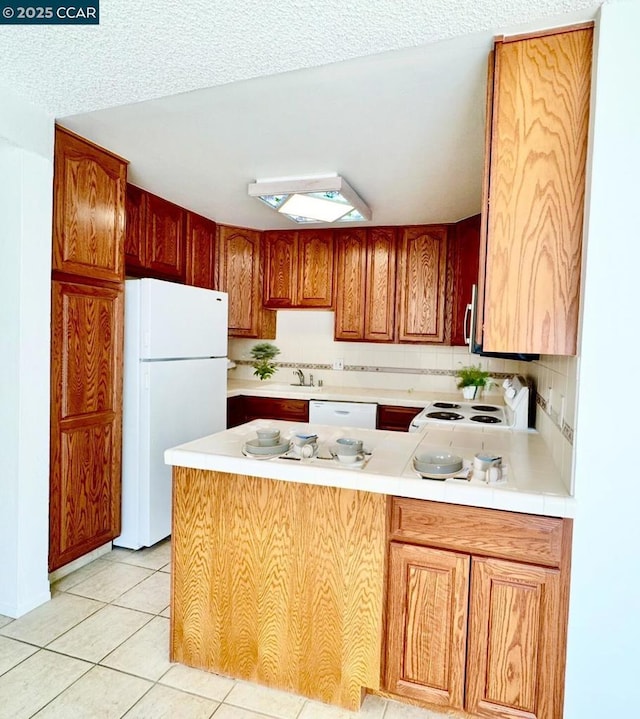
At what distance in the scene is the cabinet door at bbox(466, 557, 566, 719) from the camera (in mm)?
1414

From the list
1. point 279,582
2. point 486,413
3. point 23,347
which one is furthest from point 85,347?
point 486,413

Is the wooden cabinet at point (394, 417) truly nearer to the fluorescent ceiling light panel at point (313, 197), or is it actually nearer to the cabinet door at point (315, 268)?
the cabinet door at point (315, 268)

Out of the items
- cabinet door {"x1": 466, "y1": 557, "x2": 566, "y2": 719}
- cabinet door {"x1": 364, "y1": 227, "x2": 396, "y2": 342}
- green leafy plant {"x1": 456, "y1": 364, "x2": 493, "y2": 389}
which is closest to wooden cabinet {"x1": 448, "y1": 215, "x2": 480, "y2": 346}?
green leafy plant {"x1": 456, "y1": 364, "x2": 493, "y2": 389}

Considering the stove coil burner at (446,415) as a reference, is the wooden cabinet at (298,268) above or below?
above

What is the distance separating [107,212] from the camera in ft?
8.50

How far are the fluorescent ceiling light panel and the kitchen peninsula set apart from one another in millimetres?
1588

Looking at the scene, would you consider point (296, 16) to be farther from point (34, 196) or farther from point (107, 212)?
point (107, 212)

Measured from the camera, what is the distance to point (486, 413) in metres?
3.06

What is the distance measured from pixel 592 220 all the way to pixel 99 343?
2.41 metres

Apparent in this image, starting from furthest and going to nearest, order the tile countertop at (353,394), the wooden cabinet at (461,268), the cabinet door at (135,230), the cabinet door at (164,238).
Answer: the tile countertop at (353,394) → the wooden cabinet at (461,268) → the cabinet door at (164,238) → the cabinet door at (135,230)

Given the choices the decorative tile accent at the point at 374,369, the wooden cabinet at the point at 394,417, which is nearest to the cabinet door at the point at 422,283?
the decorative tile accent at the point at 374,369

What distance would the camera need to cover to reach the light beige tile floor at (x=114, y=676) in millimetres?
1613

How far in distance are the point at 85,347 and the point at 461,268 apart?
8.85 ft

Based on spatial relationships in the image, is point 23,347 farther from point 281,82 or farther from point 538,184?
point 538,184
